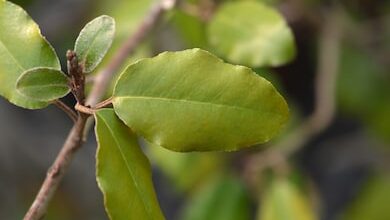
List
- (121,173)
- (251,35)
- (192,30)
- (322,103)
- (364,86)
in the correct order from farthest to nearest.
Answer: (364,86) < (322,103) < (192,30) < (251,35) < (121,173)

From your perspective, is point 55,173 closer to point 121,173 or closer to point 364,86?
point 121,173

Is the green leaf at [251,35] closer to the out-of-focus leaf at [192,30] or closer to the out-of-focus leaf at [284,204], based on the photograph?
the out-of-focus leaf at [192,30]

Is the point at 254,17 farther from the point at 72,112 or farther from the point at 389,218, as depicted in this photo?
the point at 389,218

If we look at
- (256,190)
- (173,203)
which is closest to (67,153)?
(256,190)

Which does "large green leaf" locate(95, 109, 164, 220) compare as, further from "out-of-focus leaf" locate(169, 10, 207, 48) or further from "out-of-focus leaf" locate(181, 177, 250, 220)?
"out-of-focus leaf" locate(181, 177, 250, 220)

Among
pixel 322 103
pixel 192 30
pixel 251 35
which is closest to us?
pixel 251 35

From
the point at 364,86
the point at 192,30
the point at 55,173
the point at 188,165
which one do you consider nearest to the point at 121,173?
the point at 55,173
